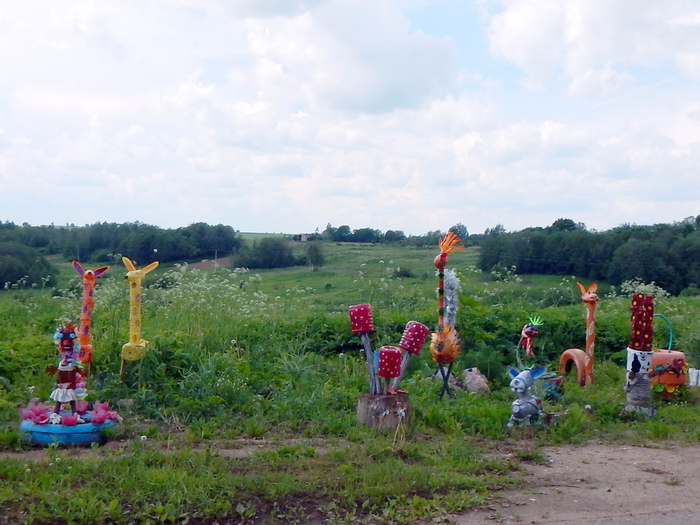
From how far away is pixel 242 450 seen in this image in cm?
616

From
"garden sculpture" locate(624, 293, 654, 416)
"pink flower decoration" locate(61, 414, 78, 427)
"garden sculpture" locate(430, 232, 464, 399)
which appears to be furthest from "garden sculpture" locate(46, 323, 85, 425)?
"garden sculpture" locate(624, 293, 654, 416)

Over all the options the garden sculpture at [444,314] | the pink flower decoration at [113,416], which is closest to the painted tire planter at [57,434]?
the pink flower decoration at [113,416]

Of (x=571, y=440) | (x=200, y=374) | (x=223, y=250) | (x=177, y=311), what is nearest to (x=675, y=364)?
(x=571, y=440)

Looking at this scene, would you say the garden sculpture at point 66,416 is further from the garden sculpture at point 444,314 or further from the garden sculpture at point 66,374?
the garden sculpture at point 444,314

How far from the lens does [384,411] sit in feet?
22.5

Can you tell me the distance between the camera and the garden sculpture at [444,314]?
818 centimetres

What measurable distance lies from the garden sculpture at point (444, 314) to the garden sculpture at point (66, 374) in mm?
Answer: 4067

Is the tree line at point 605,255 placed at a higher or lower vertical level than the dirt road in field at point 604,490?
higher

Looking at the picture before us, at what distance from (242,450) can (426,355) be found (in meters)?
4.32

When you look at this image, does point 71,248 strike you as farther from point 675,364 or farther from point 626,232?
point 626,232

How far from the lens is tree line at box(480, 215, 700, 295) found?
66.2ft

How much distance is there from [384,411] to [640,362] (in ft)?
10.8

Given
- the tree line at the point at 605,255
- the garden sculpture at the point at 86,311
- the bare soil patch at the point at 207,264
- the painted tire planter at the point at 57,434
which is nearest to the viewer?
the painted tire planter at the point at 57,434

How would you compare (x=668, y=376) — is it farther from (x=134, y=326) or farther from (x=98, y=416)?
(x=98, y=416)
